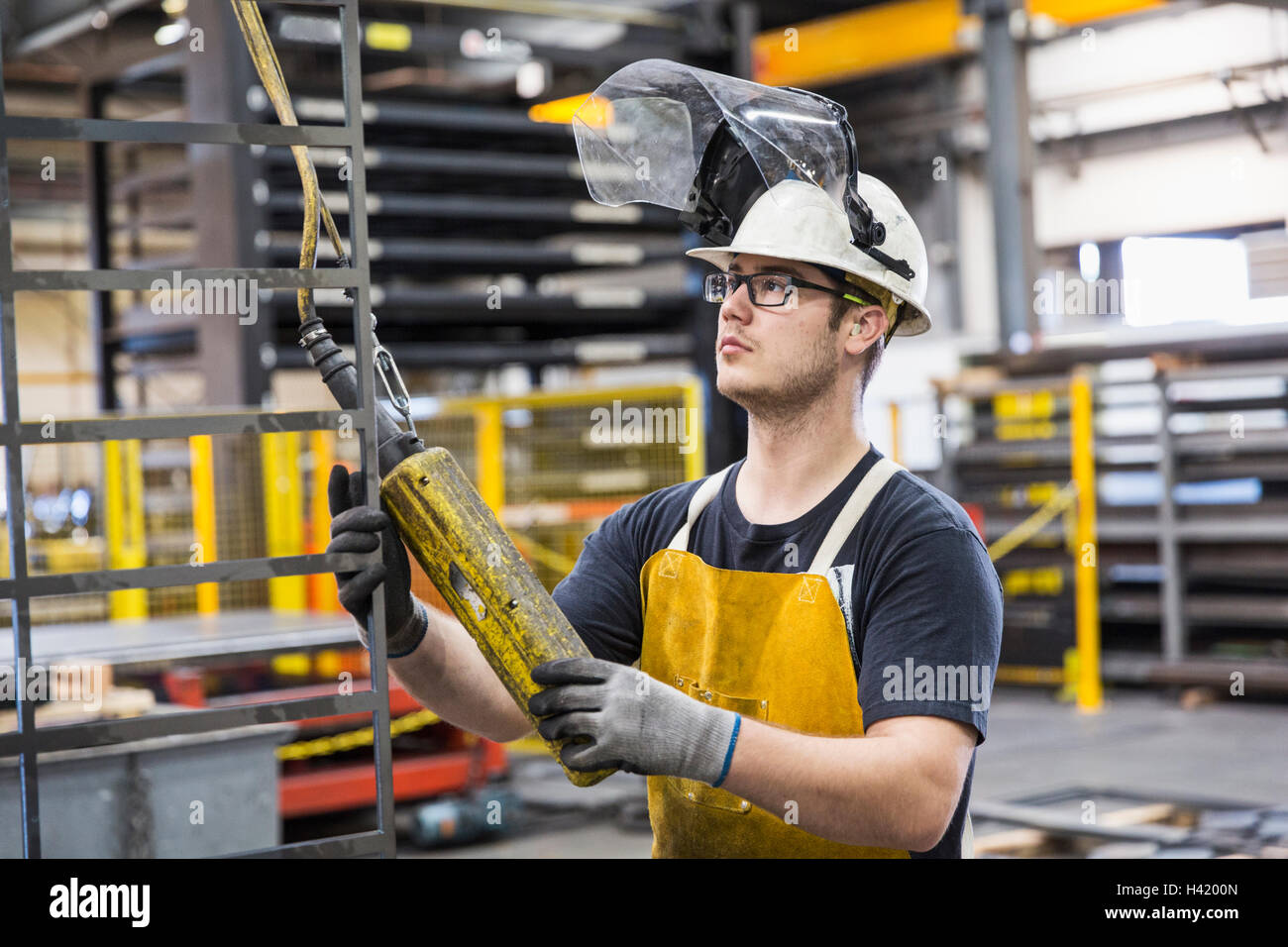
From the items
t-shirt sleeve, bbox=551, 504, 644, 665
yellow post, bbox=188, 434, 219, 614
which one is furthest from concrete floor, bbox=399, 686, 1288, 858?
t-shirt sleeve, bbox=551, 504, 644, 665

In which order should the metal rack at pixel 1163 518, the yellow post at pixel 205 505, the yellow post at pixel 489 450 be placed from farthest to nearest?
the metal rack at pixel 1163 518 → the yellow post at pixel 489 450 → the yellow post at pixel 205 505

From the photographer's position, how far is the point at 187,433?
5.24 feet

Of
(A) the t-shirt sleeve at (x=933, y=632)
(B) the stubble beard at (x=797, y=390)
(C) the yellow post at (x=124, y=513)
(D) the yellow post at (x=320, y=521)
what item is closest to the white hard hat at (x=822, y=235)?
(B) the stubble beard at (x=797, y=390)

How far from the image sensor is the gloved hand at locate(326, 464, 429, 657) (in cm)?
184

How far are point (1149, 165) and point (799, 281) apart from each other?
14595 millimetres

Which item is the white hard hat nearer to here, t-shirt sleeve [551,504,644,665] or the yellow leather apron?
the yellow leather apron

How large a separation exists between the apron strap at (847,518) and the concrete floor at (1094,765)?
376 cm

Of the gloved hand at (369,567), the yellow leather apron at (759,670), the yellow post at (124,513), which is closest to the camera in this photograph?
the gloved hand at (369,567)

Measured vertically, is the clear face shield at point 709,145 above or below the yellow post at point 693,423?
above

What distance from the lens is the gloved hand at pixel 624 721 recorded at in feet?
6.06

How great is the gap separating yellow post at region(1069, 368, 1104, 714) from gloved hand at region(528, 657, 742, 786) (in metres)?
7.50

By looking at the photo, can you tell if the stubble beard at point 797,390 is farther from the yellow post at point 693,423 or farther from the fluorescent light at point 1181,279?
the fluorescent light at point 1181,279

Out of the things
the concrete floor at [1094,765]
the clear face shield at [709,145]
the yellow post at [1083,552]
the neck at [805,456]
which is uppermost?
the clear face shield at [709,145]
